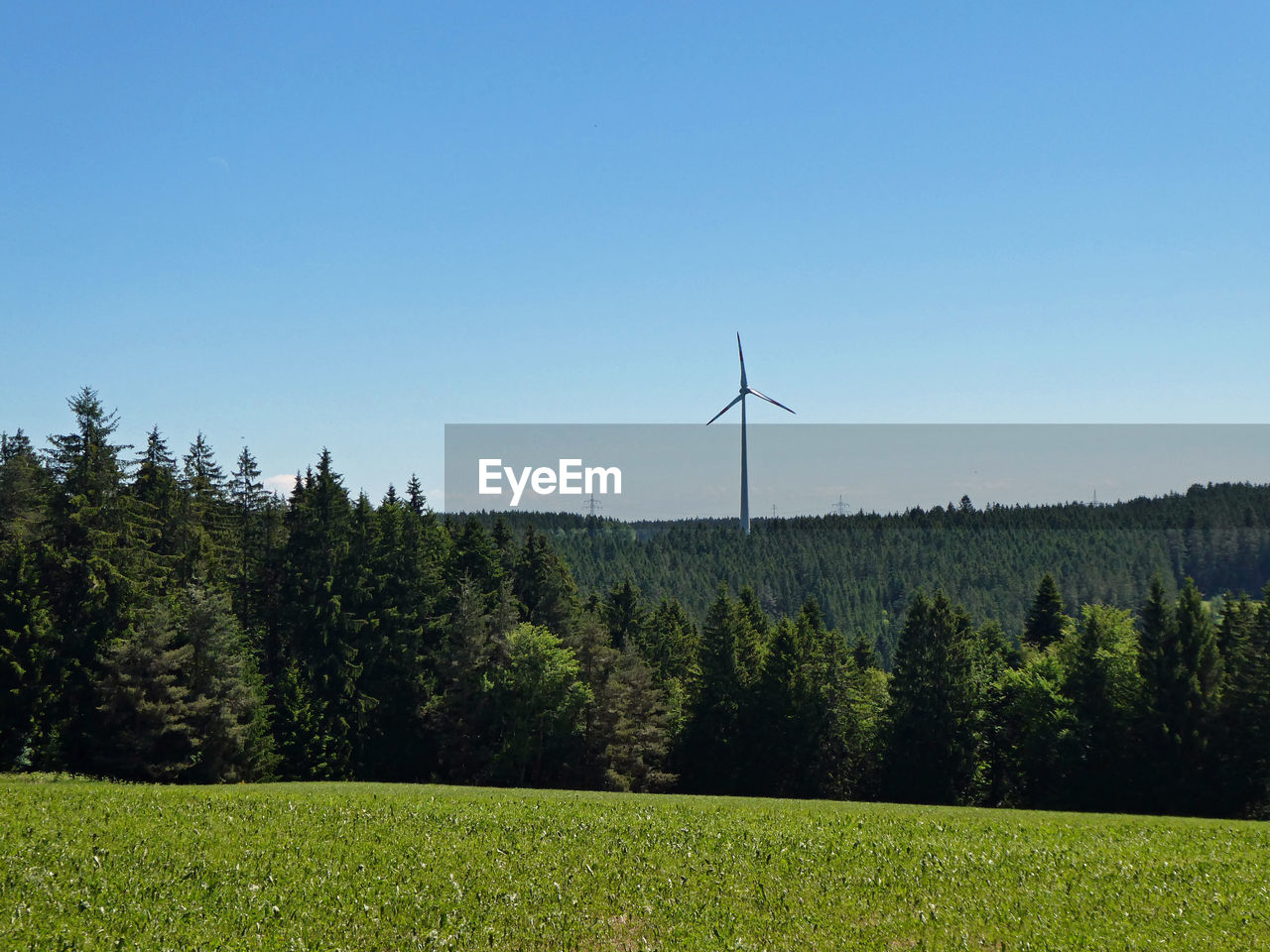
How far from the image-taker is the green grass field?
16.6 metres

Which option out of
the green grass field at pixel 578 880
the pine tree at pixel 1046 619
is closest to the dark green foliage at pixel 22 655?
the green grass field at pixel 578 880

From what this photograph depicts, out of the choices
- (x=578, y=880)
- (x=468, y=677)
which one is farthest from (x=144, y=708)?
(x=578, y=880)

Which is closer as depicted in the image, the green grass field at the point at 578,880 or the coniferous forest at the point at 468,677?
the green grass field at the point at 578,880

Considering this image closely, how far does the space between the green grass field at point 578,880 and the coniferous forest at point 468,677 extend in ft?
81.4

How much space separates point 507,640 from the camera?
198 feet

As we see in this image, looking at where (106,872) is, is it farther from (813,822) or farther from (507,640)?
(507,640)

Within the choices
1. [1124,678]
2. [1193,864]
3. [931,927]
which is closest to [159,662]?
[931,927]

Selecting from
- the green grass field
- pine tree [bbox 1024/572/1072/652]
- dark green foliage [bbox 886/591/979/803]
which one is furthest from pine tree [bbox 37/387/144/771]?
pine tree [bbox 1024/572/1072/652]

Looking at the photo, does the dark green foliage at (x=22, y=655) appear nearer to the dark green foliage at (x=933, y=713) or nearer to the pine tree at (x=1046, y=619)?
the dark green foliage at (x=933, y=713)

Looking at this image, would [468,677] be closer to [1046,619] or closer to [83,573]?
[83,573]

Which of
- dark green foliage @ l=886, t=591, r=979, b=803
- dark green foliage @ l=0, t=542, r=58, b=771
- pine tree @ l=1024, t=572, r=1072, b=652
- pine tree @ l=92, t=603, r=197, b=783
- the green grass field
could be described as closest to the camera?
the green grass field

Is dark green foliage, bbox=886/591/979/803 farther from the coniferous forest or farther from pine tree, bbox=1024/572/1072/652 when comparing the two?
pine tree, bbox=1024/572/1072/652

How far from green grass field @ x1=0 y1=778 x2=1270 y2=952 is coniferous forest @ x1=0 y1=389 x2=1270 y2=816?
24814mm

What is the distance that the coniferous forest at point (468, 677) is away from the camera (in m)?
48.3
